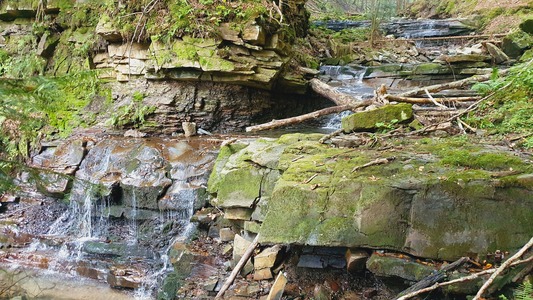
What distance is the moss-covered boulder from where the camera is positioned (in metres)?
5.70

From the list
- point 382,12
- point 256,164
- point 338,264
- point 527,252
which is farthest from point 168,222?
point 382,12

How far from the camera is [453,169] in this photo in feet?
12.7

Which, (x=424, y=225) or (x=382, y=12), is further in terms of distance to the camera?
(x=382, y=12)

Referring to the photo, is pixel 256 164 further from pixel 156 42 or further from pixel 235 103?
pixel 156 42

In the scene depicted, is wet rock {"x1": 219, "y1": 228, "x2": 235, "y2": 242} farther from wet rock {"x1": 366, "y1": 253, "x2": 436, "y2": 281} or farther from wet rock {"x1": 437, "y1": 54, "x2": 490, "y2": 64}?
wet rock {"x1": 437, "y1": 54, "x2": 490, "y2": 64}

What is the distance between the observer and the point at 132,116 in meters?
9.95

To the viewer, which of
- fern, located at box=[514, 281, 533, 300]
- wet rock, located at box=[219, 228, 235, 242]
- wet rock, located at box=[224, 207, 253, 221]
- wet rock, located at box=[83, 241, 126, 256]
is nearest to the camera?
fern, located at box=[514, 281, 533, 300]

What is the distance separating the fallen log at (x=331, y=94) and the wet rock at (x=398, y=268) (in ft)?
17.4

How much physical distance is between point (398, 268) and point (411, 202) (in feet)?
2.16

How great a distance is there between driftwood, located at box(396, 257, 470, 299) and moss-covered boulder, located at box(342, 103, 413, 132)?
2.64 m

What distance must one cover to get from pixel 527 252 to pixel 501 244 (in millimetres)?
298

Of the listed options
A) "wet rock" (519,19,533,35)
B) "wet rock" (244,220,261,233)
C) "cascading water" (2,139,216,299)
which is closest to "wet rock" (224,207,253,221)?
"wet rock" (244,220,261,233)

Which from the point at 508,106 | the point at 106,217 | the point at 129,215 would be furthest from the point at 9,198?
the point at 508,106

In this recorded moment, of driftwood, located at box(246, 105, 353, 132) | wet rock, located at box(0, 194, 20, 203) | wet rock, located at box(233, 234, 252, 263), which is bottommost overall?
wet rock, located at box(0, 194, 20, 203)
